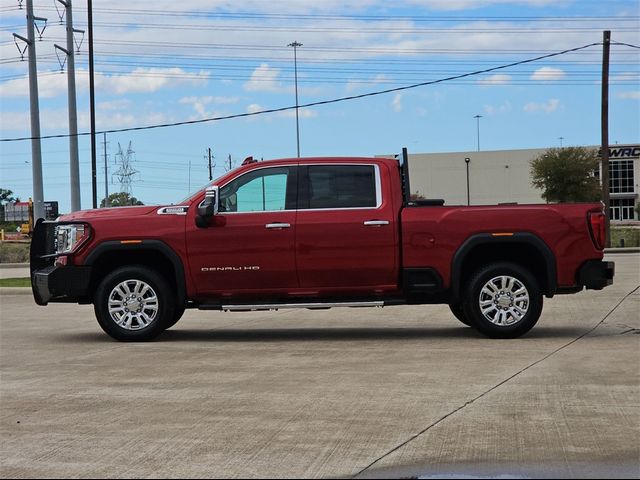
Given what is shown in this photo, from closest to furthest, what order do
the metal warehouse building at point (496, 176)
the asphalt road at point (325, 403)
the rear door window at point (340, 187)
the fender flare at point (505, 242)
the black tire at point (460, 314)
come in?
the asphalt road at point (325, 403)
the fender flare at point (505, 242)
the rear door window at point (340, 187)
the black tire at point (460, 314)
the metal warehouse building at point (496, 176)

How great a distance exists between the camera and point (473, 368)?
29.2 feet

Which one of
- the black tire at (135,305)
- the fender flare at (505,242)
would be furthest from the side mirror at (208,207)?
the fender flare at (505,242)

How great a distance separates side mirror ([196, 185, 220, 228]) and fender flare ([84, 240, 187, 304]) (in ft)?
1.62

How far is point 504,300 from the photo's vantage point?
11.0m

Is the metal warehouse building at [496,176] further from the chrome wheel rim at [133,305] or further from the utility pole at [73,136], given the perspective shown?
the chrome wheel rim at [133,305]

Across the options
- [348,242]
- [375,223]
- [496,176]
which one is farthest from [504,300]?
[496,176]

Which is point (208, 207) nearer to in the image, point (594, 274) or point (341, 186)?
point (341, 186)

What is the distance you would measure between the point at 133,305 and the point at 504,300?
4.39 m

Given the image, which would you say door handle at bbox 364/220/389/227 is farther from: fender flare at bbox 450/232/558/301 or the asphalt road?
the asphalt road

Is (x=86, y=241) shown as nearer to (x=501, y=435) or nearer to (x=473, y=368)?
(x=473, y=368)

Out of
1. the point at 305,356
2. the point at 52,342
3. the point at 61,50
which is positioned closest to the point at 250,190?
the point at 305,356

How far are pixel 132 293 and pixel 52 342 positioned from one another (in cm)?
127

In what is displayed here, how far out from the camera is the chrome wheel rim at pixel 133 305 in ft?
36.8

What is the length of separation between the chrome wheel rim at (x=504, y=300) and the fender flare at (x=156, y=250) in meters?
3.50
